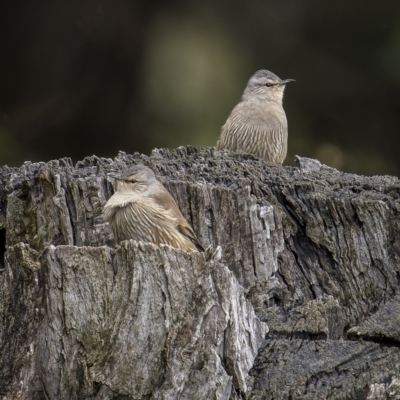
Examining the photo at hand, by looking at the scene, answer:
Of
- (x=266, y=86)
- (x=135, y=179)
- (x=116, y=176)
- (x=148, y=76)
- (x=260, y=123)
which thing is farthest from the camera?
(x=148, y=76)

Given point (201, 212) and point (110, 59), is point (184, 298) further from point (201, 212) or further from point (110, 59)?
point (110, 59)

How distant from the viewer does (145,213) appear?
15.0 feet

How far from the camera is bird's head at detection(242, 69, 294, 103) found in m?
7.57

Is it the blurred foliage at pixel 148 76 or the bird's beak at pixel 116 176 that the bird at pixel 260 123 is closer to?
the blurred foliage at pixel 148 76

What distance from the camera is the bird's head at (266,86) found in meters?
7.57

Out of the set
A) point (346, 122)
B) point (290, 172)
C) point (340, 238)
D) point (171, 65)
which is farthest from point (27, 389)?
point (346, 122)

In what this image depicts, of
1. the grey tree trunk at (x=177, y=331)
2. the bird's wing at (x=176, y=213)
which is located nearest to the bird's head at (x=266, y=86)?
the bird's wing at (x=176, y=213)

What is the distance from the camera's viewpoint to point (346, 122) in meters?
8.17

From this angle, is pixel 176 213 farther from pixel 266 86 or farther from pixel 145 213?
pixel 266 86

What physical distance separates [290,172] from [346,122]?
3.41m

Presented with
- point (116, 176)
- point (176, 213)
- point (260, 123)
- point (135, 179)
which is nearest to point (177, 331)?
point (176, 213)

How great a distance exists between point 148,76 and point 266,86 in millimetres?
1046

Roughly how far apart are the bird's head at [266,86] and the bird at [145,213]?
10.2 ft

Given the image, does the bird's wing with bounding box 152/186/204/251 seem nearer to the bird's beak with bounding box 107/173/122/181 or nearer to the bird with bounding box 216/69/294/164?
the bird's beak with bounding box 107/173/122/181
